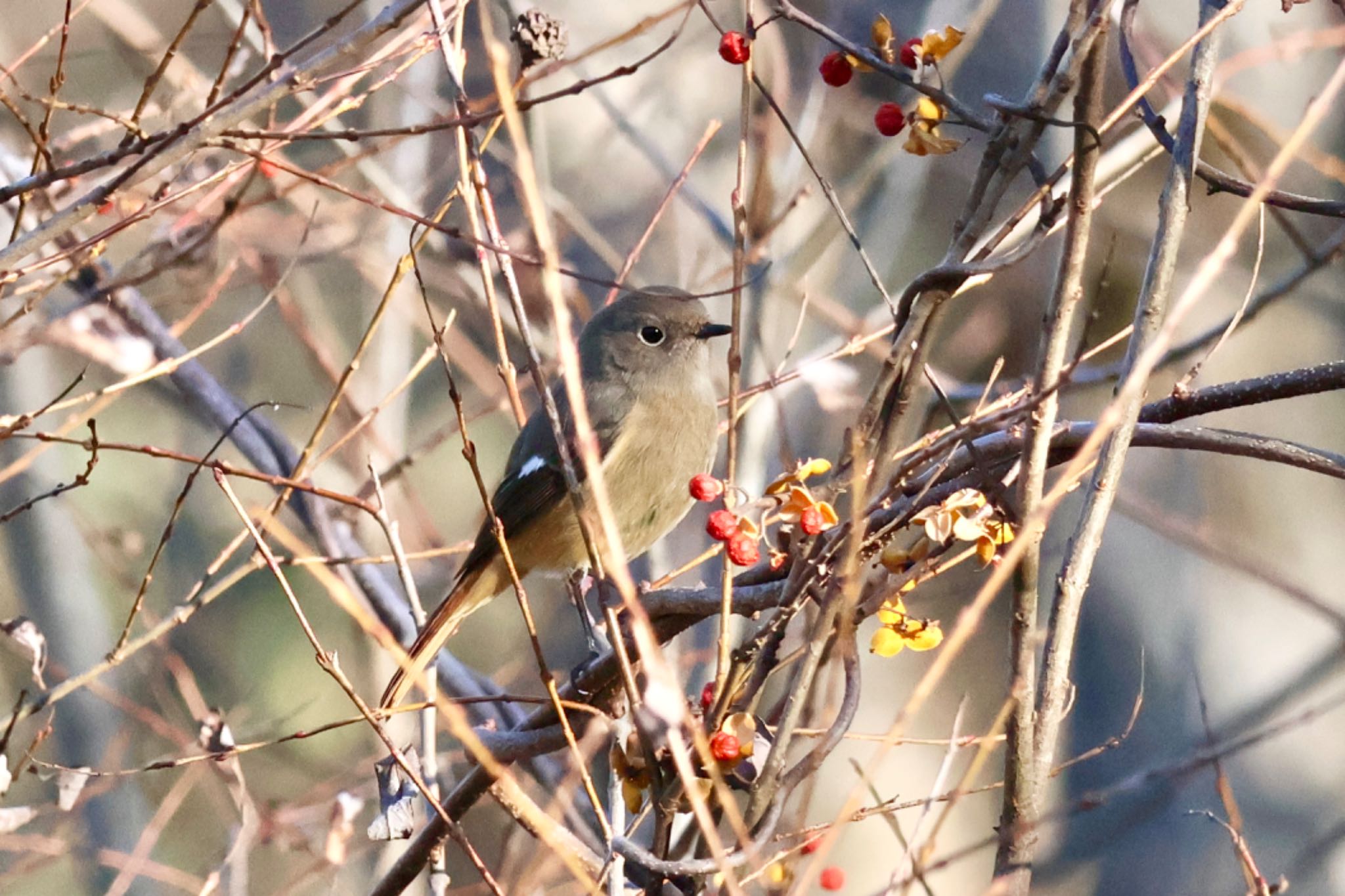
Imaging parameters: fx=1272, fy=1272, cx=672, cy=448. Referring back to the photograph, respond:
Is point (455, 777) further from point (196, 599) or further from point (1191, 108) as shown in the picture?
point (1191, 108)

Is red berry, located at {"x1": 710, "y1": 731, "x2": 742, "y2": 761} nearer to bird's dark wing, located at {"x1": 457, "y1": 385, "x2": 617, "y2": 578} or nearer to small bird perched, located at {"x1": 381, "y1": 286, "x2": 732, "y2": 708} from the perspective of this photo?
small bird perched, located at {"x1": 381, "y1": 286, "x2": 732, "y2": 708}

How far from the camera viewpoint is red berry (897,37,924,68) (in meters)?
2.04

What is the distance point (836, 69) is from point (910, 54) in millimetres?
192

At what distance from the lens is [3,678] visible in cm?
697

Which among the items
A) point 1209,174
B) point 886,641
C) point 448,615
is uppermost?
point 448,615

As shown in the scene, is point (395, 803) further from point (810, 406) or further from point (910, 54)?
point (810, 406)

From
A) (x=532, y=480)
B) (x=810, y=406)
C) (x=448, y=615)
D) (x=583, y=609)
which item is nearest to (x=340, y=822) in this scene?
(x=448, y=615)

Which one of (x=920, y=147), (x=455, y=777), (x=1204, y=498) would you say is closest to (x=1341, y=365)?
(x=920, y=147)

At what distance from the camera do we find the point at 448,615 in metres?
3.62

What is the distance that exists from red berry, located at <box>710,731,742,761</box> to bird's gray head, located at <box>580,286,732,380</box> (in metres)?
2.36

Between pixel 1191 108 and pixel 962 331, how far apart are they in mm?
4717

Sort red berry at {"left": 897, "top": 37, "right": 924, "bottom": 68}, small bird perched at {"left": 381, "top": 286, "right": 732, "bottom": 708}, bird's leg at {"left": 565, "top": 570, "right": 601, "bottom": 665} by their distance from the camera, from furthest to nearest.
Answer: small bird perched at {"left": 381, "top": 286, "right": 732, "bottom": 708} → bird's leg at {"left": 565, "top": 570, "right": 601, "bottom": 665} → red berry at {"left": 897, "top": 37, "right": 924, "bottom": 68}

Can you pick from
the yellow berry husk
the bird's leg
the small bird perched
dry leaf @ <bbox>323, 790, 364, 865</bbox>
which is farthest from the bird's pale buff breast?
the yellow berry husk

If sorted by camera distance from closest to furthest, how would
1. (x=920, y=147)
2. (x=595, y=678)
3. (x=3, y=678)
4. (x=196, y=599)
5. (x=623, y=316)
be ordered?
(x=920, y=147)
(x=595, y=678)
(x=196, y=599)
(x=623, y=316)
(x=3, y=678)
